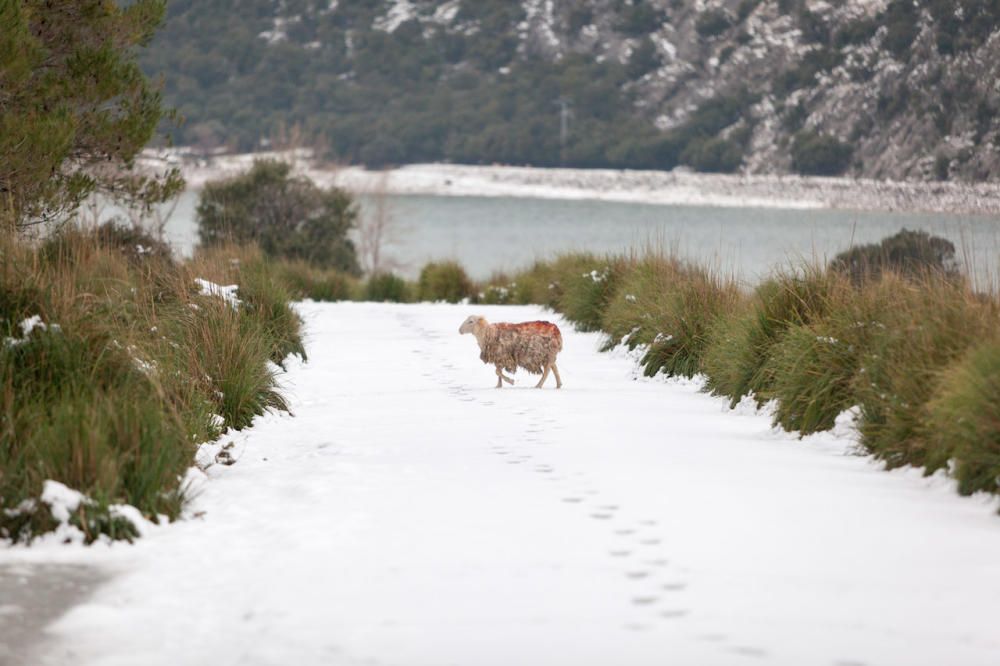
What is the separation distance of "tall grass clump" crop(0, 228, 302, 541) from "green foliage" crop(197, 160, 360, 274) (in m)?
20.4

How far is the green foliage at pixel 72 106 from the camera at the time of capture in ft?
35.0

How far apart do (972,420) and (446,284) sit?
17193 millimetres

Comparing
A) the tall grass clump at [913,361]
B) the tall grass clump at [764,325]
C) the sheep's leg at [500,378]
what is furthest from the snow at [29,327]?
the tall grass clump at [764,325]

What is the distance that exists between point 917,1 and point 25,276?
188 feet

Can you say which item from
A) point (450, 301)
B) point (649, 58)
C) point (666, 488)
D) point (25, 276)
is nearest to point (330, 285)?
point (450, 301)

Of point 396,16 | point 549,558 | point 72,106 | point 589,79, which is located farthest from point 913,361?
point 396,16

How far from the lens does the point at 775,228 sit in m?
47.9

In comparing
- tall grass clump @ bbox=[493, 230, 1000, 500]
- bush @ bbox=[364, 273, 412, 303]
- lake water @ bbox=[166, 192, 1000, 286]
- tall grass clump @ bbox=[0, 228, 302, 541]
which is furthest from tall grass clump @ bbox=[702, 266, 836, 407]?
lake water @ bbox=[166, 192, 1000, 286]

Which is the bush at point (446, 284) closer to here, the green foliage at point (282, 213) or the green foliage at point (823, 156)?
the green foliage at point (282, 213)

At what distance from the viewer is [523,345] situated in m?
9.77

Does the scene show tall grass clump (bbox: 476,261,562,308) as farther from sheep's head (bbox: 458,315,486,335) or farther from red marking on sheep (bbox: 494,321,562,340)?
red marking on sheep (bbox: 494,321,562,340)

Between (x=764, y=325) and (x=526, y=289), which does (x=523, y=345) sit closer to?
(x=764, y=325)

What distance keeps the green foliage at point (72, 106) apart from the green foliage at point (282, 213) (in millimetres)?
16498

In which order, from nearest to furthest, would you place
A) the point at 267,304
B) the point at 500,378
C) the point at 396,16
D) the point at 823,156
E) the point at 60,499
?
the point at 60,499 < the point at 500,378 < the point at 267,304 < the point at 823,156 < the point at 396,16
